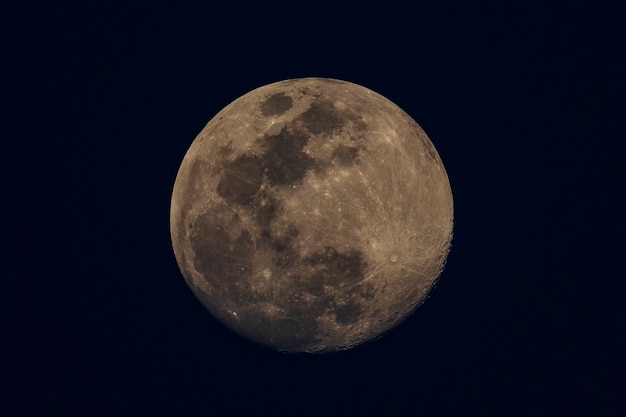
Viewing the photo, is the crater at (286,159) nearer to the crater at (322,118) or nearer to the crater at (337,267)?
the crater at (322,118)

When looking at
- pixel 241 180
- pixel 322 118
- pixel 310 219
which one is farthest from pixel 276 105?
pixel 310 219

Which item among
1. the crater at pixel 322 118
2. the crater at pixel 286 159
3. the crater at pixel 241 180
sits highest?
the crater at pixel 322 118

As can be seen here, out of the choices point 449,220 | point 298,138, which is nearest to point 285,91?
point 298,138

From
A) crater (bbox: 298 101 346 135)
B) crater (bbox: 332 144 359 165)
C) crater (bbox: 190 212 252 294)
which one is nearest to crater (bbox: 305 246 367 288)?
crater (bbox: 190 212 252 294)

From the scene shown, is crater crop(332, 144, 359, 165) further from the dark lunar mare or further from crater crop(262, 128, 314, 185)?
crater crop(262, 128, 314, 185)

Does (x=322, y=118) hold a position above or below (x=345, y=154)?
above

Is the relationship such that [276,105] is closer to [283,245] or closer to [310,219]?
[310,219]

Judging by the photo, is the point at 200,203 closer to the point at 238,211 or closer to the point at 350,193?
the point at 238,211

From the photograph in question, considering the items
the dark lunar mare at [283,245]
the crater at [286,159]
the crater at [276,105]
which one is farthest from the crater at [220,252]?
the crater at [276,105]
